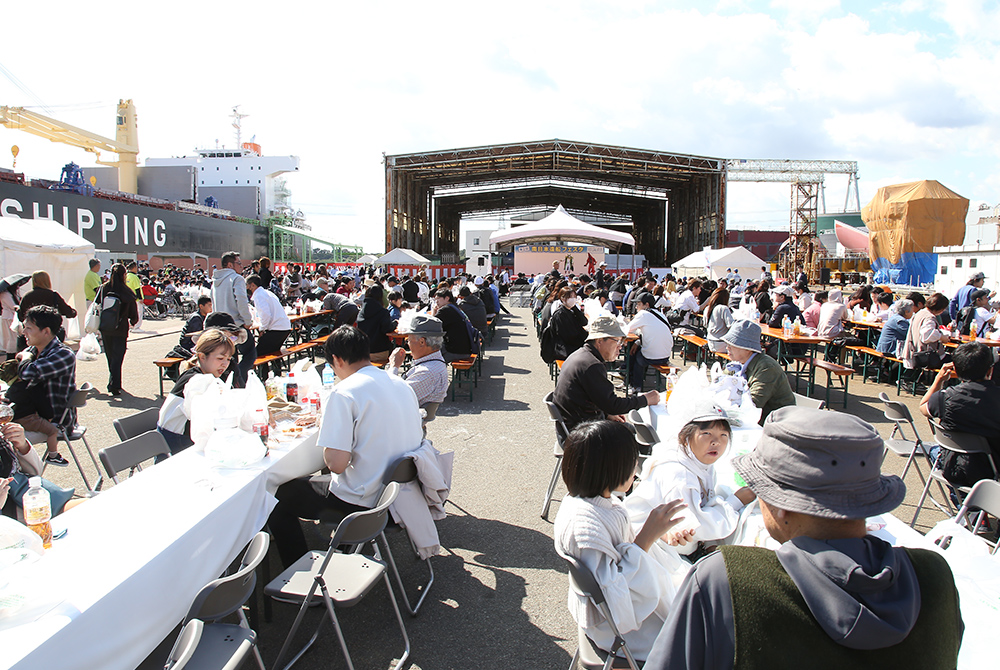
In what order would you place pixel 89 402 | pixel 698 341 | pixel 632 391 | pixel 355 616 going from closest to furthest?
pixel 355 616 → pixel 89 402 → pixel 632 391 → pixel 698 341

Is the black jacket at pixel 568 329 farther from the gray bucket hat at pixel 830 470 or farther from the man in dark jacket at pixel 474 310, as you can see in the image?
the gray bucket hat at pixel 830 470

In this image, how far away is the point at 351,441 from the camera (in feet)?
8.65

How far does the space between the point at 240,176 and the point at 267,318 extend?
38961 mm

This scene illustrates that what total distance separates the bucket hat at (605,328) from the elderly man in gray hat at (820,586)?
2623 millimetres

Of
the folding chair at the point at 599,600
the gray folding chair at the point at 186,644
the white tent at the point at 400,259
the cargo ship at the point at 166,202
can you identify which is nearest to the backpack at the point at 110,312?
the gray folding chair at the point at 186,644

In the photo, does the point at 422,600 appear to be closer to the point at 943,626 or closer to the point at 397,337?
the point at 943,626

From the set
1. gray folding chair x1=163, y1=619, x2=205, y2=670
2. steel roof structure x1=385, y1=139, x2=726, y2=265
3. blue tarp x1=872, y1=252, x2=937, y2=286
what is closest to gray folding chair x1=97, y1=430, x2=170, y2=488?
gray folding chair x1=163, y1=619, x2=205, y2=670

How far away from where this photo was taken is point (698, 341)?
325 inches

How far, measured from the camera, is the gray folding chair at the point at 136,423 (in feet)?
10.4

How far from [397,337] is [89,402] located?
3.95 m

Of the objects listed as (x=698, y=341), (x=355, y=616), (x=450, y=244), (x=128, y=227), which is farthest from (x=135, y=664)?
(x=450, y=244)

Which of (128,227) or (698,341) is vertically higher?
(128,227)

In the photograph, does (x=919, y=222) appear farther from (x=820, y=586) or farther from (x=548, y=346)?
(x=820, y=586)

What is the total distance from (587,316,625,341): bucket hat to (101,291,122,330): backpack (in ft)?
20.5
